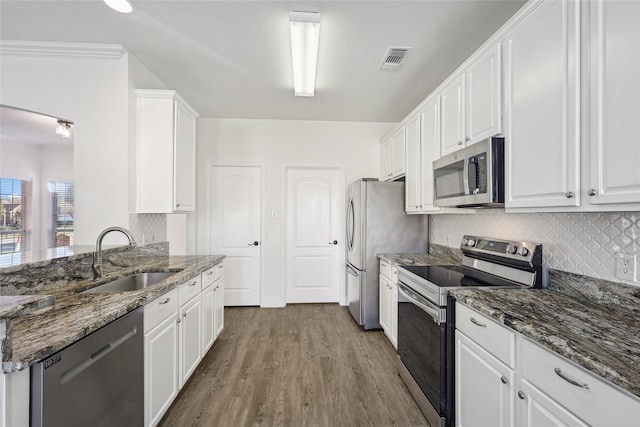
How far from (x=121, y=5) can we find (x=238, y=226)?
2.79 m

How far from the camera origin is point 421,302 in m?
1.90

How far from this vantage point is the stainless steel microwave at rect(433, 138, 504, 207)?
1.67 meters

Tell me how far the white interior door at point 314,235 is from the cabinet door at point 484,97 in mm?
2448

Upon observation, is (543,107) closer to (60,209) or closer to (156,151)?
(156,151)

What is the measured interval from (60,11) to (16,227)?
203 inches

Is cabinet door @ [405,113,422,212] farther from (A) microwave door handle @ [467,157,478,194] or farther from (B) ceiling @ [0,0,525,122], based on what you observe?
(A) microwave door handle @ [467,157,478,194]

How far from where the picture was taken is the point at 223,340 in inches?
120

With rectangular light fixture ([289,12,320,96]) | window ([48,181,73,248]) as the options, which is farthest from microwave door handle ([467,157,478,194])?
window ([48,181,73,248])

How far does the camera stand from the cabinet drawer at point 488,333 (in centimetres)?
122

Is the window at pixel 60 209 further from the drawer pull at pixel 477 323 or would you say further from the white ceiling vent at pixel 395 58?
the drawer pull at pixel 477 323

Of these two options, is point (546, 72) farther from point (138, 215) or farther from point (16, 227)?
point (16, 227)

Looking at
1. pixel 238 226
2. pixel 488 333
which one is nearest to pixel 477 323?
pixel 488 333

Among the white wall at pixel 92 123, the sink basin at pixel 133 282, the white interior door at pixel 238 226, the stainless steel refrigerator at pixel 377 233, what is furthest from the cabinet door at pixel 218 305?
the stainless steel refrigerator at pixel 377 233

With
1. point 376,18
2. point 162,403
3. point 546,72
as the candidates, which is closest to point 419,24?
point 376,18
